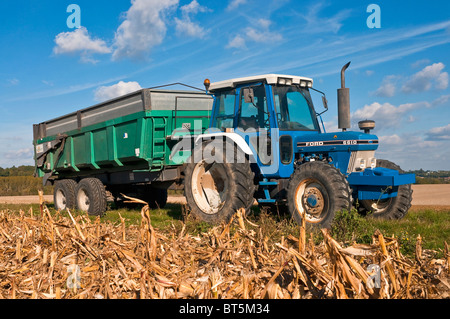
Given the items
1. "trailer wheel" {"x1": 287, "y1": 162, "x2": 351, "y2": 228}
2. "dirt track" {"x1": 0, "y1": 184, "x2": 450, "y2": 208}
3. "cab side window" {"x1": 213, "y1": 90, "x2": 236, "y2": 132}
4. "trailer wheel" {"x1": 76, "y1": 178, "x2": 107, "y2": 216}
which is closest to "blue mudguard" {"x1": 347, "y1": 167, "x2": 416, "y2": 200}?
"trailer wheel" {"x1": 287, "y1": 162, "x2": 351, "y2": 228}

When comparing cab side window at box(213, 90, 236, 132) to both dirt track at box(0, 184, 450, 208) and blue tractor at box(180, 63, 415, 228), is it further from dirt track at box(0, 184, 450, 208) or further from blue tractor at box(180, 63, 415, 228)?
dirt track at box(0, 184, 450, 208)

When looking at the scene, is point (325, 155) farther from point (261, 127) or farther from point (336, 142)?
point (261, 127)

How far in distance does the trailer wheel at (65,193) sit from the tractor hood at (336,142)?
23.8ft

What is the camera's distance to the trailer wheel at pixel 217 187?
7613 mm

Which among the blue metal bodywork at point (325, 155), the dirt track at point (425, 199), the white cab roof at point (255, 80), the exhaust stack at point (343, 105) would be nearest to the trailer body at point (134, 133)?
the white cab roof at point (255, 80)

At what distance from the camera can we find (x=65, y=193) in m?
12.5

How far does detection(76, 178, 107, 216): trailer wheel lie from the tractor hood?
18.5 ft

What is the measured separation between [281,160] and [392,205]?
7.18 ft

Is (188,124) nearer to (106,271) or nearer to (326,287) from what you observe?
(106,271)

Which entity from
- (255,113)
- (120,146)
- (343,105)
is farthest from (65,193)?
(343,105)

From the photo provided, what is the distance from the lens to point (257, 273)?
3.52 m
